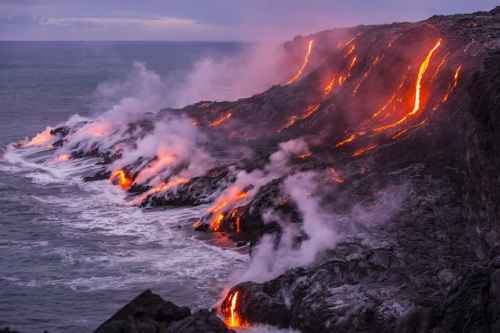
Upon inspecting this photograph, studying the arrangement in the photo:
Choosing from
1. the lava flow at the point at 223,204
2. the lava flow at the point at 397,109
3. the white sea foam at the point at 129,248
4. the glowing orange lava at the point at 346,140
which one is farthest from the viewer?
the glowing orange lava at the point at 346,140

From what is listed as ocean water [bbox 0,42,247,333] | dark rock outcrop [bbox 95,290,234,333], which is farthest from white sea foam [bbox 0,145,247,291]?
dark rock outcrop [bbox 95,290,234,333]

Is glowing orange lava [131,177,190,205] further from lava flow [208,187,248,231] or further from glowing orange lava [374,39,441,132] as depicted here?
glowing orange lava [374,39,441,132]

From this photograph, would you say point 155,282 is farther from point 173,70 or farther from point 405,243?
point 173,70

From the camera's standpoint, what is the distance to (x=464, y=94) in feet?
136

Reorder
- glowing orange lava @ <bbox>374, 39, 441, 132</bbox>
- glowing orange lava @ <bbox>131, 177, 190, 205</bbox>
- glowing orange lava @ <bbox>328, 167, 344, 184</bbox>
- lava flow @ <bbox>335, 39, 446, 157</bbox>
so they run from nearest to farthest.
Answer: glowing orange lava @ <bbox>328, 167, 344, 184</bbox> → lava flow @ <bbox>335, 39, 446, 157</bbox> → glowing orange lava @ <bbox>374, 39, 441, 132</bbox> → glowing orange lava @ <bbox>131, 177, 190, 205</bbox>

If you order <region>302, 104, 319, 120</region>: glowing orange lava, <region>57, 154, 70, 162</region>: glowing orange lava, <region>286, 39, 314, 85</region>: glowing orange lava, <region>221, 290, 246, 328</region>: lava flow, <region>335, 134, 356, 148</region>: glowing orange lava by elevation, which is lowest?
<region>221, 290, 246, 328</region>: lava flow

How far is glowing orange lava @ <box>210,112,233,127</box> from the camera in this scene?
204 ft

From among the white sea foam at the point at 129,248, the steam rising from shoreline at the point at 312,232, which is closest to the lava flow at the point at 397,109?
the steam rising from shoreline at the point at 312,232

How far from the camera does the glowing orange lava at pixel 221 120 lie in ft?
204

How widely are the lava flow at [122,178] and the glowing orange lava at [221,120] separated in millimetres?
10205

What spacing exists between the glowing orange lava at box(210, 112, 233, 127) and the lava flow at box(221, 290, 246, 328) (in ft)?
110

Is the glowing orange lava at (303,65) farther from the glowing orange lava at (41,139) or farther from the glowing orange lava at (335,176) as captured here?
the glowing orange lava at (335,176)

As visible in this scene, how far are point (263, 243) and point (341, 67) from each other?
2836cm

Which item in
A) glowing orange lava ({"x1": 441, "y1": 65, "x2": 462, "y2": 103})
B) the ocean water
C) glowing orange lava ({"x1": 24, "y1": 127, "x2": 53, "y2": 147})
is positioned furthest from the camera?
glowing orange lava ({"x1": 24, "y1": 127, "x2": 53, "y2": 147})
